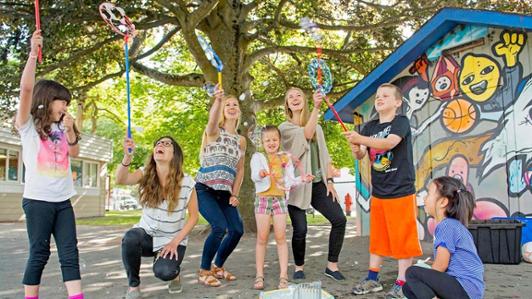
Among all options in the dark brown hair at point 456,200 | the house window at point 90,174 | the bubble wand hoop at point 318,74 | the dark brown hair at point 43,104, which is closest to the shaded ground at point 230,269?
the dark brown hair at point 456,200

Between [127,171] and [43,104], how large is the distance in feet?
2.70

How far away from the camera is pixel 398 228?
3934mm

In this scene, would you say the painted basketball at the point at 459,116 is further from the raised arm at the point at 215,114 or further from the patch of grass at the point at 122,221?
the patch of grass at the point at 122,221

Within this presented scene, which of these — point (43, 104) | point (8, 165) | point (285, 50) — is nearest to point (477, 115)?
point (285, 50)

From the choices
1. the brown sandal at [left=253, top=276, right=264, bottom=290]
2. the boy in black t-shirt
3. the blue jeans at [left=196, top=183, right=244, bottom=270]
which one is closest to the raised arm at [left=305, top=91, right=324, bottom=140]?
the boy in black t-shirt

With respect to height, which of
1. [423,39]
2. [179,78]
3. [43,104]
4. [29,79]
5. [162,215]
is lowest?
[162,215]

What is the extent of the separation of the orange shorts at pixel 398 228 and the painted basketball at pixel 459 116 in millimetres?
4072

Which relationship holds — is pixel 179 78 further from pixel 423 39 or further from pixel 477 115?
pixel 477 115

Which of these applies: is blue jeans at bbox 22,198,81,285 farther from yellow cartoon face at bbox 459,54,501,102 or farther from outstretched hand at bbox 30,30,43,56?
yellow cartoon face at bbox 459,54,501,102

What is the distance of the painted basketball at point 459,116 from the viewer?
743cm

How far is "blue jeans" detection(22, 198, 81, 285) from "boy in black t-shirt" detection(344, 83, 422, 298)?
7.22 ft

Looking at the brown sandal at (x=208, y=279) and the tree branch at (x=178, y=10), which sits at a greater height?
the tree branch at (x=178, y=10)

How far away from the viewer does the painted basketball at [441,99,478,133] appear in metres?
7.43

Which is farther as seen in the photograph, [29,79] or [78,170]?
[78,170]
